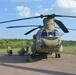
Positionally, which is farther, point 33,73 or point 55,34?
point 55,34

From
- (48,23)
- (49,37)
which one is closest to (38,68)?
(49,37)

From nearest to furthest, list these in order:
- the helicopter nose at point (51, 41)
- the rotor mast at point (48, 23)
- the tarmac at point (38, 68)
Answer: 1. the tarmac at point (38, 68)
2. the helicopter nose at point (51, 41)
3. the rotor mast at point (48, 23)

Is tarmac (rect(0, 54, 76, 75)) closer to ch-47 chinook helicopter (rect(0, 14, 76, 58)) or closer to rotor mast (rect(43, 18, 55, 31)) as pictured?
ch-47 chinook helicopter (rect(0, 14, 76, 58))

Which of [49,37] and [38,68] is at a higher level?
[49,37]

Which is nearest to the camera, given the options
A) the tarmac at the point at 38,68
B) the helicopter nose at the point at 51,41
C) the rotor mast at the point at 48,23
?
the tarmac at the point at 38,68

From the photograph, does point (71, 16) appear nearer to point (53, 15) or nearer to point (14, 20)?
point (53, 15)

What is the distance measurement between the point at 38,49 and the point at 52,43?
2.26m

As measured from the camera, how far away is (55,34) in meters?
22.9

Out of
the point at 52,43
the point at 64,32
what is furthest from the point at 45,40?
the point at 64,32

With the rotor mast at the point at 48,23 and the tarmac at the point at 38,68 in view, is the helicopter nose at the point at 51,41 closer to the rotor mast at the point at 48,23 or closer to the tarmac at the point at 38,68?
the tarmac at the point at 38,68

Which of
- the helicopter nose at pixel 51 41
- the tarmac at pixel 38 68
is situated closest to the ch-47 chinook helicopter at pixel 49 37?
the helicopter nose at pixel 51 41

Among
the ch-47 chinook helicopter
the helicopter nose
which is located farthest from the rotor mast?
the helicopter nose

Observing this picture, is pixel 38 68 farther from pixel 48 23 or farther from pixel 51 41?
pixel 48 23

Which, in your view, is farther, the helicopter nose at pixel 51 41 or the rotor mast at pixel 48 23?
the rotor mast at pixel 48 23
